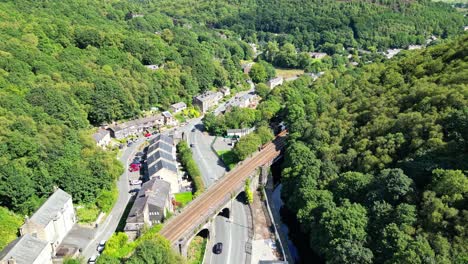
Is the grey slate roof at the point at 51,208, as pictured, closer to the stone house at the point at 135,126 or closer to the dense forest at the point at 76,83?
the dense forest at the point at 76,83

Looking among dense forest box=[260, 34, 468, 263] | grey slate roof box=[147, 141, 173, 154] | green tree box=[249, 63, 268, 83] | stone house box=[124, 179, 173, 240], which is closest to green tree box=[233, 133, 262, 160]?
dense forest box=[260, 34, 468, 263]

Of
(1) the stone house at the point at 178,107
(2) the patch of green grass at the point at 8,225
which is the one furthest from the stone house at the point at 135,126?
(2) the patch of green grass at the point at 8,225

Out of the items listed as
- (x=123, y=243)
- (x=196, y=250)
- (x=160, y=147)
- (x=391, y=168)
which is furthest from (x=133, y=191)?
(x=391, y=168)

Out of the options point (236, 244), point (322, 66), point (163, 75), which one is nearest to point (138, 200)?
point (236, 244)

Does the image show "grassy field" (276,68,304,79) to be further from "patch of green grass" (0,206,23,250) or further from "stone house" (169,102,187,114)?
"patch of green grass" (0,206,23,250)

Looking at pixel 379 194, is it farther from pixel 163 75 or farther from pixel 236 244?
Result: pixel 163 75

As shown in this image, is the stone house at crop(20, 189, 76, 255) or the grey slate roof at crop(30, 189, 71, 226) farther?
the grey slate roof at crop(30, 189, 71, 226)
